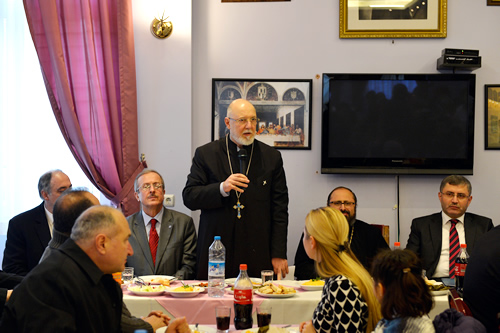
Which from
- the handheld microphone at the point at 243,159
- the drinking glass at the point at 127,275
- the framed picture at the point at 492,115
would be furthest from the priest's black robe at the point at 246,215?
the framed picture at the point at 492,115

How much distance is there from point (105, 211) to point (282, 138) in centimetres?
311

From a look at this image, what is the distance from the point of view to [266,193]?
4.06 meters

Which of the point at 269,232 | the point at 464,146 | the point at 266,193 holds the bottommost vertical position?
the point at 269,232

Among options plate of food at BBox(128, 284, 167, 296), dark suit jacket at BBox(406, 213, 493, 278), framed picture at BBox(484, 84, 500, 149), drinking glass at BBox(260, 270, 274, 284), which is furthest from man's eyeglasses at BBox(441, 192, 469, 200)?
plate of food at BBox(128, 284, 167, 296)

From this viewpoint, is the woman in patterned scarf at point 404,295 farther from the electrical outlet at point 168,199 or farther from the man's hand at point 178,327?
the electrical outlet at point 168,199

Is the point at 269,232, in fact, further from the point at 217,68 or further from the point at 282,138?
the point at 217,68

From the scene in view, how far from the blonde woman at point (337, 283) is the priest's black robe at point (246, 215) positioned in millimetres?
1419

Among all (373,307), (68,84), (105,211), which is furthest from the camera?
(68,84)

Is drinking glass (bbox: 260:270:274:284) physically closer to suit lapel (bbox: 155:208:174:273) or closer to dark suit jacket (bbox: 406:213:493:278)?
suit lapel (bbox: 155:208:174:273)

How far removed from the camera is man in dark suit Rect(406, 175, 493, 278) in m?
4.39

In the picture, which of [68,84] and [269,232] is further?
[68,84]

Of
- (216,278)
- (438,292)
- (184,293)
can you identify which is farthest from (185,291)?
(438,292)

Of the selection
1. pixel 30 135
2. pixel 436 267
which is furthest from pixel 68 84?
pixel 436 267

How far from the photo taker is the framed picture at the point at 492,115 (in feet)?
16.7
